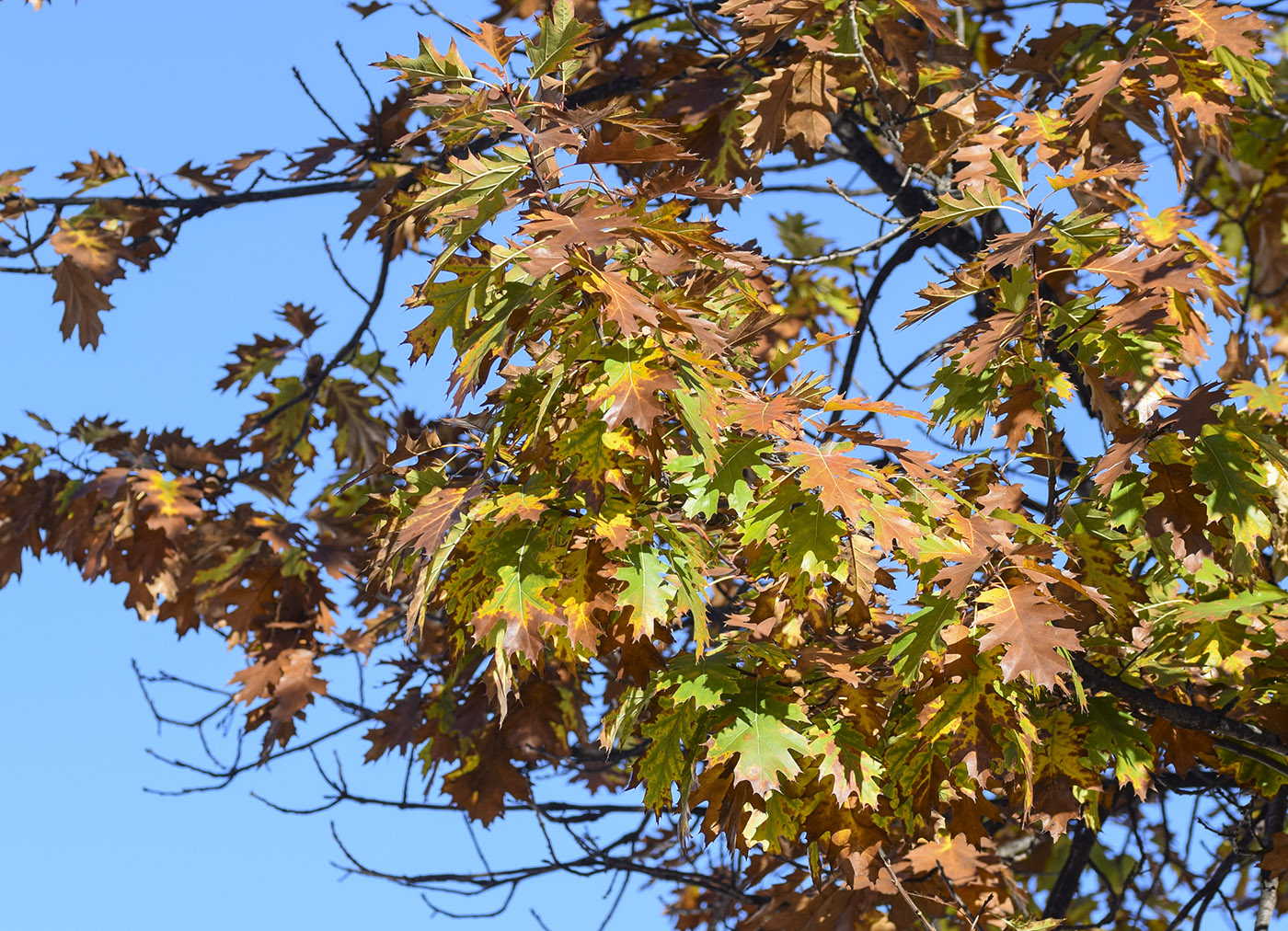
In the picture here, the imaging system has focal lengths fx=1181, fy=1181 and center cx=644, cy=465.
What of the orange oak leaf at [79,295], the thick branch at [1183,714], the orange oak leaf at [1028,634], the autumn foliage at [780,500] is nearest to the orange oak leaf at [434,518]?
the autumn foliage at [780,500]

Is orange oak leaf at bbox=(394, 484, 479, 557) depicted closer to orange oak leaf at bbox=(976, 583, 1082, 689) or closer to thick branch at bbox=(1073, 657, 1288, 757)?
orange oak leaf at bbox=(976, 583, 1082, 689)

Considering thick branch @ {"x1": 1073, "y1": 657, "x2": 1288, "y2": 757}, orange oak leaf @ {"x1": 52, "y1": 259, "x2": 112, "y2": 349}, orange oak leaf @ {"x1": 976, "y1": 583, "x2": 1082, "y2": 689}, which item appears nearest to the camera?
orange oak leaf @ {"x1": 976, "y1": 583, "x2": 1082, "y2": 689}

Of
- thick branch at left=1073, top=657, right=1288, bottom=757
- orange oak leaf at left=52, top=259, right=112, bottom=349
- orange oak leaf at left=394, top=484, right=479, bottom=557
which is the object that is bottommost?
thick branch at left=1073, top=657, right=1288, bottom=757

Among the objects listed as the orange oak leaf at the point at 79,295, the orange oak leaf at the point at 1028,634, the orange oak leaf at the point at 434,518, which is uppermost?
the orange oak leaf at the point at 79,295

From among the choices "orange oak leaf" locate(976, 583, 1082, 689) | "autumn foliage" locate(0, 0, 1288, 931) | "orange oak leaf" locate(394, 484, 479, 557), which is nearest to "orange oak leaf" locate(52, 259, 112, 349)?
"autumn foliage" locate(0, 0, 1288, 931)

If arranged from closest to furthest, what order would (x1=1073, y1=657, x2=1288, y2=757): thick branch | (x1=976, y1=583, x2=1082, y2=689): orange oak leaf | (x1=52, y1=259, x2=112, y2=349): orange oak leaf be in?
(x1=976, y1=583, x2=1082, y2=689): orange oak leaf → (x1=1073, y1=657, x2=1288, y2=757): thick branch → (x1=52, y1=259, x2=112, y2=349): orange oak leaf

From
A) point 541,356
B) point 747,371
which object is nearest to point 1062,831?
point 747,371

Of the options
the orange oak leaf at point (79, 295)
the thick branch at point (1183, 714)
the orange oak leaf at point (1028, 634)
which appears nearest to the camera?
the orange oak leaf at point (1028, 634)

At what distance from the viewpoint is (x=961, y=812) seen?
301 cm

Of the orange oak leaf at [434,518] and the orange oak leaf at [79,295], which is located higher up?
the orange oak leaf at [79,295]

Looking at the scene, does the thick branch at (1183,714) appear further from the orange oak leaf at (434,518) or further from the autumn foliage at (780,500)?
the orange oak leaf at (434,518)

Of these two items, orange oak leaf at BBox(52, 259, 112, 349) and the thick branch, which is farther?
orange oak leaf at BBox(52, 259, 112, 349)

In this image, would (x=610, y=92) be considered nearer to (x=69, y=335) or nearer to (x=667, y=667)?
(x=69, y=335)

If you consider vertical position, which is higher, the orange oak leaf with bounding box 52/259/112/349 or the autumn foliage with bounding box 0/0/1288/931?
the orange oak leaf with bounding box 52/259/112/349
